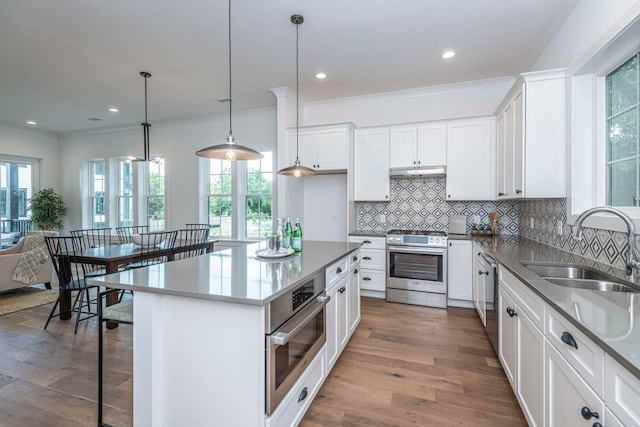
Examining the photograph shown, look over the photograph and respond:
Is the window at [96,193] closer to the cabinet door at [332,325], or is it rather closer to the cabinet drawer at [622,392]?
the cabinet door at [332,325]

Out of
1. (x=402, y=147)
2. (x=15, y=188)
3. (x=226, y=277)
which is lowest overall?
(x=226, y=277)

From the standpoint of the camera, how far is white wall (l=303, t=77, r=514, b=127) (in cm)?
395

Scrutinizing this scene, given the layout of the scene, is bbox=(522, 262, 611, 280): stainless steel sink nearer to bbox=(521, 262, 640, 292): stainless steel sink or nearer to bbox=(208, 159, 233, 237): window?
bbox=(521, 262, 640, 292): stainless steel sink

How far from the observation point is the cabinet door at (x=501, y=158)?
10.7 ft

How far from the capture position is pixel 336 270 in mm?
2230

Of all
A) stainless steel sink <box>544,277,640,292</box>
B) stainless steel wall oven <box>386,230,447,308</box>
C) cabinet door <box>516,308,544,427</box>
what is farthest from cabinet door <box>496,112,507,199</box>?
cabinet door <box>516,308,544,427</box>

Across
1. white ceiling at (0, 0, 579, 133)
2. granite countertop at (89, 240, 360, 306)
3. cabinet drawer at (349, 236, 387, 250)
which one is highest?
white ceiling at (0, 0, 579, 133)

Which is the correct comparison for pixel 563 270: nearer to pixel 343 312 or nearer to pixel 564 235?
pixel 564 235

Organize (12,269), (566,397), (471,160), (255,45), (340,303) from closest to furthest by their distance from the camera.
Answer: (566,397)
(340,303)
(255,45)
(471,160)
(12,269)

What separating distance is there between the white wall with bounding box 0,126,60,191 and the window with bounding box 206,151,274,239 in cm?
407

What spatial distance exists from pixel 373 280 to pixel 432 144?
6.58 feet

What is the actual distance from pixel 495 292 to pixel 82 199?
8.05 meters

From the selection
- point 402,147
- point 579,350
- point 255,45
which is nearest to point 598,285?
point 579,350

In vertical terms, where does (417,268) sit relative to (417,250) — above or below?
below
